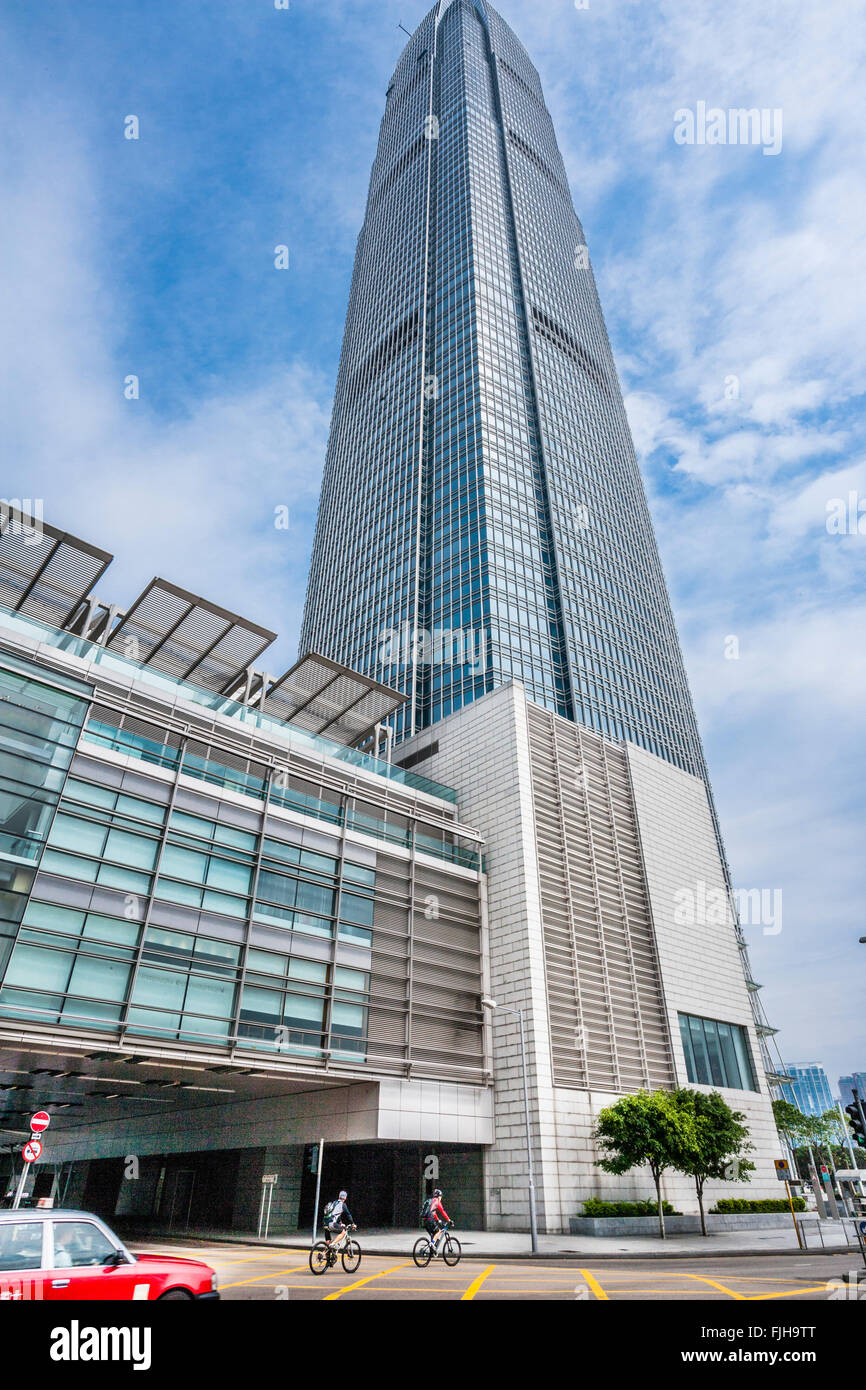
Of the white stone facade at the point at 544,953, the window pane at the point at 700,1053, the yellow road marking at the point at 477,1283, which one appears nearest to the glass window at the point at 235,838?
the white stone facade at the point at 544,953

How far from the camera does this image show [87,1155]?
47.3m

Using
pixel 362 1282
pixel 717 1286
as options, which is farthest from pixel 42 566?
pixel 717 1286

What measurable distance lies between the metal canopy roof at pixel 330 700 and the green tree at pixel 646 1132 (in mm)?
22472

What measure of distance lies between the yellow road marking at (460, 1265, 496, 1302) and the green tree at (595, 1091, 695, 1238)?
13639 millimetres

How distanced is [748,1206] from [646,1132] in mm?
13564

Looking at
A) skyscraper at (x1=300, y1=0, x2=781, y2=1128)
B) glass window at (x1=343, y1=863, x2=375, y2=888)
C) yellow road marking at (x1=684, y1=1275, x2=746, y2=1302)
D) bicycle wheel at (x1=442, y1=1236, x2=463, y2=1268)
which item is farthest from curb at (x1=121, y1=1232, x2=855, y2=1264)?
skyscraper at (x1=300, y1=0, x2=781, y2=1128)

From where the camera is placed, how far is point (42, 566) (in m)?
35.5

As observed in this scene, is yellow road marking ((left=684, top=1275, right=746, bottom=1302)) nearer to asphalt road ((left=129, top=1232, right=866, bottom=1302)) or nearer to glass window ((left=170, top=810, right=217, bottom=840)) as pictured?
asphalt road ((left=129, top=1232, right=866, bottom=1302))

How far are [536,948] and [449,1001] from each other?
4.89 metres

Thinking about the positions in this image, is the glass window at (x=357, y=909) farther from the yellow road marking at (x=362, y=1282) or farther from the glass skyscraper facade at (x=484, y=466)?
the glass skyscraper facade at (x=484, y=466)

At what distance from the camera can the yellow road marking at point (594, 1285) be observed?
42.8 ft

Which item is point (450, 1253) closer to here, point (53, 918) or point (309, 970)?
point (309, 970)
